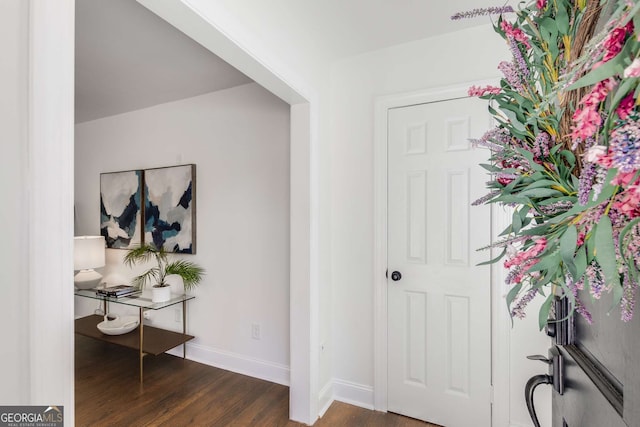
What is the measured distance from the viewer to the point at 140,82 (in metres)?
2.68

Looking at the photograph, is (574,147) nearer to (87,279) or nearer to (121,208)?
(121,208)

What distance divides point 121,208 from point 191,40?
2.14 meters

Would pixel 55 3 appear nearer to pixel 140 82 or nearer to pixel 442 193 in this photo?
pixel 442 193

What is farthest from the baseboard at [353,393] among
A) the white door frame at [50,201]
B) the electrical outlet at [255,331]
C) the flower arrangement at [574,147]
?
the flower arrangement at [574,147]

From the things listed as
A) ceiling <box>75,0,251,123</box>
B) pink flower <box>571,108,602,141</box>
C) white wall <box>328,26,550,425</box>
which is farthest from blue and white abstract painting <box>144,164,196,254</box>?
pink flower <box>571,108,602,141</box>

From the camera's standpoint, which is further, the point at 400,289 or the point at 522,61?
the point at 400,289

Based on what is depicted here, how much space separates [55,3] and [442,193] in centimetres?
195

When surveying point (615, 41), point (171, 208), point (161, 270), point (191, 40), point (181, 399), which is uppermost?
point (191, 40)

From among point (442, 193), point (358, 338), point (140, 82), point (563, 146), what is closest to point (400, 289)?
point (358, 338)

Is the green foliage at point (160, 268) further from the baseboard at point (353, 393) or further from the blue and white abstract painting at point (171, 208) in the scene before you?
the baseboard at point (353, 393)

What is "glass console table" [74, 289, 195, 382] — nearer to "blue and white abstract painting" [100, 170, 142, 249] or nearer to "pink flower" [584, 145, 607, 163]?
"blue and white abstract painting" [100, 170, 142, 249]

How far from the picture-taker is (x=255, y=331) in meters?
2.70

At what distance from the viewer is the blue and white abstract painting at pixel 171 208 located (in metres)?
2.97

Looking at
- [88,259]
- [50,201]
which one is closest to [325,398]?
[50,201]
